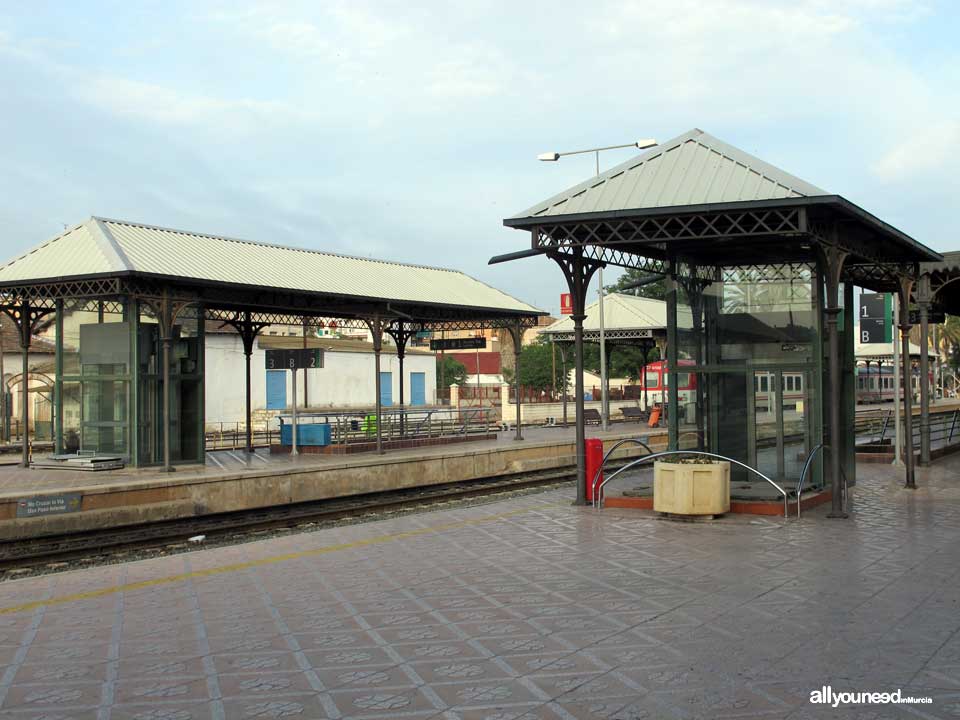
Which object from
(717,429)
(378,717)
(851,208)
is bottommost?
(378,717)

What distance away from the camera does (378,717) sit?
504 cm

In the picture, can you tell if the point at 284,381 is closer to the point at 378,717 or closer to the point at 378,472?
the point at 378,472

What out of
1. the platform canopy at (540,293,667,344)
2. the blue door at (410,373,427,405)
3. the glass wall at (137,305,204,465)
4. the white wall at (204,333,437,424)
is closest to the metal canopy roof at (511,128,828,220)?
the glass wall at (137,305,204,465)

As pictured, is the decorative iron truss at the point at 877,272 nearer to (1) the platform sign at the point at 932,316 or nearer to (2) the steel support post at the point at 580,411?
(1) the platform sign at the point at 932,316

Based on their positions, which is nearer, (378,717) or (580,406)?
(378,717)

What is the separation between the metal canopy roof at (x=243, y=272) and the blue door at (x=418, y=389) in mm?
22668

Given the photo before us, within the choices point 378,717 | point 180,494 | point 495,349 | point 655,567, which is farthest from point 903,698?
point 495,349

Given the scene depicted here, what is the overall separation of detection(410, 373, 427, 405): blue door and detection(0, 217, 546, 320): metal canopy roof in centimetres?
2267

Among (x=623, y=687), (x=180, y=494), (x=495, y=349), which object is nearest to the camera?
(x=623, y=687)

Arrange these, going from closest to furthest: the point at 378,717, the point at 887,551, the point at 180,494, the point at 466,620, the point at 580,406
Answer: the point at 378,717, the point at 466,620, the point at 887,551, the point at 580,406, the point at 180,494

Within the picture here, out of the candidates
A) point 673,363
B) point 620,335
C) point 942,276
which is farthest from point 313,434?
point 620,335

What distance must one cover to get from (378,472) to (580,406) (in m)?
7.85

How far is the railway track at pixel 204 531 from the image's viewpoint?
12445 millimetres

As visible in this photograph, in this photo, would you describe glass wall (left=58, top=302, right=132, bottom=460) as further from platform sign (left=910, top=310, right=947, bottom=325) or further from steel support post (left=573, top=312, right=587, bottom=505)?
platform sign (left=910, top=310, right=947, bottom=325)
